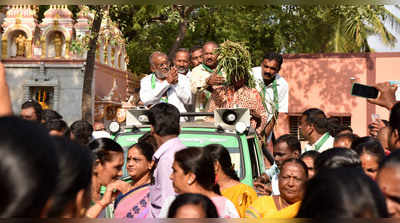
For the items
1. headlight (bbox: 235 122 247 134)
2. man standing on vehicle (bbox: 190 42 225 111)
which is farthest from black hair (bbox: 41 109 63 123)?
headlight (bbox: 235 122 247 134)

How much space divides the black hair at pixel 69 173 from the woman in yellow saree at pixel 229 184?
260 cm

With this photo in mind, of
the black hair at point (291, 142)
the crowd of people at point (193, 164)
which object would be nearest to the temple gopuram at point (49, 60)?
the crowd of people at point (193, 164)

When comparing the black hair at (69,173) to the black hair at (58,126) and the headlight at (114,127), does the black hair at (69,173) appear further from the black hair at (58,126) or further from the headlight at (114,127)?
the headlight at (114,127)

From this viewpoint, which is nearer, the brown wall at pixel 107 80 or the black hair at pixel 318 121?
the black hair at pixel 318 121

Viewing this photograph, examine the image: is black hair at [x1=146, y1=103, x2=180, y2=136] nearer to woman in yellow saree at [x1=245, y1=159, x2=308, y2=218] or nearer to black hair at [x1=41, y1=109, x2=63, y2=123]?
woman in yellow saree at [x1=245, y1=159, x2=308, y2=218]

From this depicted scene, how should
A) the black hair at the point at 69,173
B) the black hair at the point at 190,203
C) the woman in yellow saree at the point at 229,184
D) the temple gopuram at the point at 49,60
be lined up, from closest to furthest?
1. the black hair at the point at 69,173
2. the black hair at the point at 190,203
3. the woman in yellow saree at the point at 229,184
4. the temple gopuram at the point at 49,60

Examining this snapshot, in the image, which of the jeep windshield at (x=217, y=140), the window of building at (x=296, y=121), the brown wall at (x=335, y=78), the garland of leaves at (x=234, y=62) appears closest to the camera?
the jeep windshield at (x=217, y=140)

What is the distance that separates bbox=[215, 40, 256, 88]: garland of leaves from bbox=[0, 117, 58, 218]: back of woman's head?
4.52 meters

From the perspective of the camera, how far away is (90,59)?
14.9 meters

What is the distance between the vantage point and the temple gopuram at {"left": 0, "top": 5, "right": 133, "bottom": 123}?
22516mm

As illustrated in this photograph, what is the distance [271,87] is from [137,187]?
273 cm

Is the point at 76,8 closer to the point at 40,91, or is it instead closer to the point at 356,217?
the point at 40,91

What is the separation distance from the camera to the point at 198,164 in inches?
129

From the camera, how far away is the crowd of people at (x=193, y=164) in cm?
121
